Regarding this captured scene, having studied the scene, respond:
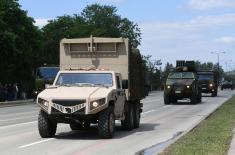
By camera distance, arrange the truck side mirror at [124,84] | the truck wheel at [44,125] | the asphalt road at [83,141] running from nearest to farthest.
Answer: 1. the asphalt road at [83,141]
2. the truck wheel at [44,125]
3. the truck side mirror at [124,84]

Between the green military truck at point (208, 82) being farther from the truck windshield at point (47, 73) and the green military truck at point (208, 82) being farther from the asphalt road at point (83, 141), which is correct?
the asphalt road at point (83, 141)

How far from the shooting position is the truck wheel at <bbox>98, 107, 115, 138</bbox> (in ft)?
56.1

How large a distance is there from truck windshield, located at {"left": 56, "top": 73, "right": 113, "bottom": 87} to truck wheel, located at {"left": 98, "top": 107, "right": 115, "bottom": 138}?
1361mm

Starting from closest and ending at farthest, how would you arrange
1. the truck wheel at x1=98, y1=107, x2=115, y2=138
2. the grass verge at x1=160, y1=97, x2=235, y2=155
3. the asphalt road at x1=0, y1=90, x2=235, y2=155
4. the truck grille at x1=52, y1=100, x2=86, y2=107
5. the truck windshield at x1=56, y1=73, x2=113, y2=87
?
the grass verge at x1=160, y1=97, x2=235, y2=155, the asphalt road at x1=0, y1=90, x2=235, y2=155, the truck grille at x1=52, y1=100, x2=86, y2=107, the truck wheel at x1=98, y1=107, x2=115, y2=138, the truck windshield at x1=56, y1=73, x2=113, y2=87

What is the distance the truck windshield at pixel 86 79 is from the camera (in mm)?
18516

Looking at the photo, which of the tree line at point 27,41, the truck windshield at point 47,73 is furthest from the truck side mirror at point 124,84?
the truck windshield at point 47,73

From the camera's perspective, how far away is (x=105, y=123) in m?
17.1

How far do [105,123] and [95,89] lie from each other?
103 cm

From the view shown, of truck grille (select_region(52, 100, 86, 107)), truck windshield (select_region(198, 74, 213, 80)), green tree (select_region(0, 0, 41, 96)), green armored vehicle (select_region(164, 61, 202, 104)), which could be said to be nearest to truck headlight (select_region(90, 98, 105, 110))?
truck grille (select_region(52, 100, 86, 107))

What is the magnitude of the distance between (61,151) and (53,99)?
108 inches

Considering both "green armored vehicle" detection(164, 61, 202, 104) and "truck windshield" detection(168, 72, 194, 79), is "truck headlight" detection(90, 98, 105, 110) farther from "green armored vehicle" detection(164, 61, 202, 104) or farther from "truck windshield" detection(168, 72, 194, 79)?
"truck windshield" detection(168, 72, 194, 79)

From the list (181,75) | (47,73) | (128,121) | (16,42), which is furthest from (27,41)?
(128,121)

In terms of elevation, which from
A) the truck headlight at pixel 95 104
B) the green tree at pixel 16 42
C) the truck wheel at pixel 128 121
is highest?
the green tree at pixel 16 42

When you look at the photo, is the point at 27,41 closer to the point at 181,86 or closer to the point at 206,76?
the point at 206,76
